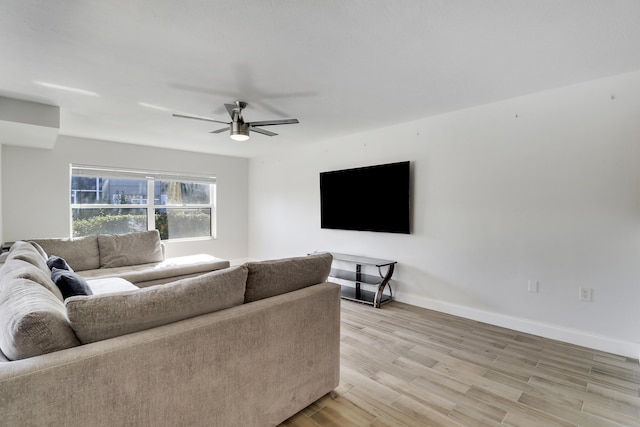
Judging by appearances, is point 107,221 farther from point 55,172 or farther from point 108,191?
point 55,172

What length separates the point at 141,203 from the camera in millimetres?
5316

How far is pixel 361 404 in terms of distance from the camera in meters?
1.92

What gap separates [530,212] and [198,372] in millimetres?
3126

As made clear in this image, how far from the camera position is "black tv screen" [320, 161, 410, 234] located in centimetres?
388

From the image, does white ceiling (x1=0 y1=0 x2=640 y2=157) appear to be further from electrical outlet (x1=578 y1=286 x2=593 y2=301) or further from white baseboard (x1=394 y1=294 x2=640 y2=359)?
white baseboard (x1=394 y1=294 x2=640 y2=359)

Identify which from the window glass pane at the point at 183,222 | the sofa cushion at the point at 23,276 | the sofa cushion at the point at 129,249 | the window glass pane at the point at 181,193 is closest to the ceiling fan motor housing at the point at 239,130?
the sofa cushion at the point at 23,276

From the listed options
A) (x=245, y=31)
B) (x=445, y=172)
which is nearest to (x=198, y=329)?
(x=245, y=31)

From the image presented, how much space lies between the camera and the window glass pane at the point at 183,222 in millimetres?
5539

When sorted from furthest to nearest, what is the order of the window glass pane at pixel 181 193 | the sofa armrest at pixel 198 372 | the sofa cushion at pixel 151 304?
the window glass pane at pixel 181 193
the sofa cushion at pixel 151 304
the sofa armrest at pixel 198 372

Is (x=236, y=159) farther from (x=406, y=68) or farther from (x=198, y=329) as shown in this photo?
(x=198, y=329)

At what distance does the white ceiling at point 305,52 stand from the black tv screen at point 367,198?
A: 3.02 feet

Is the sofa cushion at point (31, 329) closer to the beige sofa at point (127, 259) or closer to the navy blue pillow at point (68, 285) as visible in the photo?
the navy blue pillow at point (68, 285)

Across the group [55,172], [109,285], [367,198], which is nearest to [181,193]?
[55,172]

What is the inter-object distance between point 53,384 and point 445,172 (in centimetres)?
360
